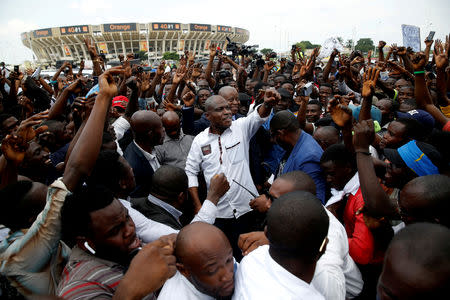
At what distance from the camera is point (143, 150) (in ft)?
9.91

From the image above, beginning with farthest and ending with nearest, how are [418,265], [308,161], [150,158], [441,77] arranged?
[441,77], [150,158], [308,161], [418,265]

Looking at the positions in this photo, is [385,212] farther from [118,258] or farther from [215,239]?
[118,258]

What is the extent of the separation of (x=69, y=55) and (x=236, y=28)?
51997 millimetres

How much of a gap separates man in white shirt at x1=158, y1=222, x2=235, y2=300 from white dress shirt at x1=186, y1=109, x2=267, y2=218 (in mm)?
1722

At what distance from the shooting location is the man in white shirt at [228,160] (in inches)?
119

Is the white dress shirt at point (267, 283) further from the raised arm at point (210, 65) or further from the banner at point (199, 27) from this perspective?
the banner at point (199, 27)

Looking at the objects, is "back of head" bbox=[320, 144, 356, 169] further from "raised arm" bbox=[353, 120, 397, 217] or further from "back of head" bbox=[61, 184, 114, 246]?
"back of head" bbox=[61, 184, 114, 246]

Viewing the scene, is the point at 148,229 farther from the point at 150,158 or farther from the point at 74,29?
the point at 74,29

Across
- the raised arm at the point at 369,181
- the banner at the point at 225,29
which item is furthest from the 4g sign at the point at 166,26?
the raised arm at the point at 369,181

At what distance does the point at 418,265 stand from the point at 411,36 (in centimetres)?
871

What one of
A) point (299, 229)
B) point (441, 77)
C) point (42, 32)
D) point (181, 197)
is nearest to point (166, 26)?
point (42, 32)

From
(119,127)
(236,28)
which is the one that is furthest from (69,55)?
(119,127)

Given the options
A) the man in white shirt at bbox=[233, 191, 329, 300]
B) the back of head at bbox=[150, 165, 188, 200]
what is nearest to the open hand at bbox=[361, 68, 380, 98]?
the man in white shirt at bbox=[233, 191, 329, 300]

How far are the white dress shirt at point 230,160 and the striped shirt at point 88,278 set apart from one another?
1.72m
